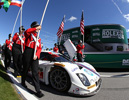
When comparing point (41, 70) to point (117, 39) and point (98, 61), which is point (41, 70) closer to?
point (98, 61)

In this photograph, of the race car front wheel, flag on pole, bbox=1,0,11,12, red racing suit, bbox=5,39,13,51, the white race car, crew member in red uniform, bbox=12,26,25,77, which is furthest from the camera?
red racing suit, bbox=5,39,13,51

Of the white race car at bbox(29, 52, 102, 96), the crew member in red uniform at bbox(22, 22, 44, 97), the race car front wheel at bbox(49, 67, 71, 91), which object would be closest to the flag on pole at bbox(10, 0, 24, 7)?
the crew member in red uniform at bbox(22, 22, 44, 97)

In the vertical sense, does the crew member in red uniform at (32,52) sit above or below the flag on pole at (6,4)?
below

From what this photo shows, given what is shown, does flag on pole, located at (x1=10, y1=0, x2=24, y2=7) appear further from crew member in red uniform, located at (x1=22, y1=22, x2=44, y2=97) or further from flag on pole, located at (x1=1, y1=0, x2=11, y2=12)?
crew member in red uniform, located at (x1=22, y1=22, x2=44, y2=97)

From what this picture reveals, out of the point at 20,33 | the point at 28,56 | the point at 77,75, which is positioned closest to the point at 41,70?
the point at 28,56

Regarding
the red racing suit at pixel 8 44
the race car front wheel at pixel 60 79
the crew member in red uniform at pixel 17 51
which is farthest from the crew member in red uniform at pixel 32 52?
the red racing suit at pixel 8 44

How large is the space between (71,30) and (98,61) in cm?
2149

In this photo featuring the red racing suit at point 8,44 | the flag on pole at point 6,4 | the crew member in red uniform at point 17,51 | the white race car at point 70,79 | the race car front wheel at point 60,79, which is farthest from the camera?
the red racing suit at point 8,44

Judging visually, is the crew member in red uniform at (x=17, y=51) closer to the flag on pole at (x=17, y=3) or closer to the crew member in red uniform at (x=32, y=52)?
the flag on pole at (x=17, y=3)

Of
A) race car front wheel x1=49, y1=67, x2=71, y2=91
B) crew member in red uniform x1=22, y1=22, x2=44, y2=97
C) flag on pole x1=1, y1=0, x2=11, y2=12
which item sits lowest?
race car front wheel x1=49, y1=67, x2=71, y2=91

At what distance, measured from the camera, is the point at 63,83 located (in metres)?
2.49

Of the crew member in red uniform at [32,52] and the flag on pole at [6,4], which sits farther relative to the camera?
the flag on pole at [6,4]

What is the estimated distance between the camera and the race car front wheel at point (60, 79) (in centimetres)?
240

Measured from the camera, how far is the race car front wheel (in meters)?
2.40
